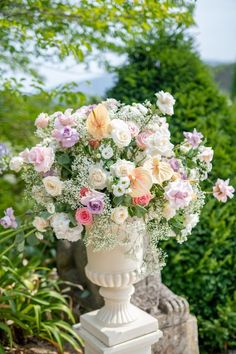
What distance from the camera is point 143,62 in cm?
370

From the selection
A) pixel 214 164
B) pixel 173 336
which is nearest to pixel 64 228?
pixel 173 336

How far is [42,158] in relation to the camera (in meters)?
2.08

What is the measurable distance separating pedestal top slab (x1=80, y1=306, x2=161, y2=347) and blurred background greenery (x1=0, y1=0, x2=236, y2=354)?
0.69 m

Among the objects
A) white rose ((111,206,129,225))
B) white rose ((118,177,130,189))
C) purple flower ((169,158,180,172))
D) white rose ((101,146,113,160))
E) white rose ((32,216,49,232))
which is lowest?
white rose ((32,216,49,232))

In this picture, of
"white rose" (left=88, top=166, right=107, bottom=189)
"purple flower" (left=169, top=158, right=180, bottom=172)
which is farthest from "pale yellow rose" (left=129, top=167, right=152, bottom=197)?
"purple flower" (left=169, top=158, right=180, bottom=172)

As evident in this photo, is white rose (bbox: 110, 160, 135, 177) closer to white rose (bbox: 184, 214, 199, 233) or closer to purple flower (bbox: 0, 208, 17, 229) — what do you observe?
white rose (bbox: 184, 214, 199, 233)

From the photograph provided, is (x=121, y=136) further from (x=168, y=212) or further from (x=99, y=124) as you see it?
(x=168, y=212)

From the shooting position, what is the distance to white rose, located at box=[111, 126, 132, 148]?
2.01 meters

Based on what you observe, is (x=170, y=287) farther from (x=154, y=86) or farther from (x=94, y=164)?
(x=94, y=164)

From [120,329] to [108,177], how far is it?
73 centimetres

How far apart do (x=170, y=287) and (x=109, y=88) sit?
1455 millimetres

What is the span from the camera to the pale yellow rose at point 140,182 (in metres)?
1.98

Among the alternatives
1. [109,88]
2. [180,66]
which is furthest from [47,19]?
[180,66]

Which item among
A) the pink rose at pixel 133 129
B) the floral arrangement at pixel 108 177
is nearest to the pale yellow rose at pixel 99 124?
the floral arrangement at pixel 108 177
